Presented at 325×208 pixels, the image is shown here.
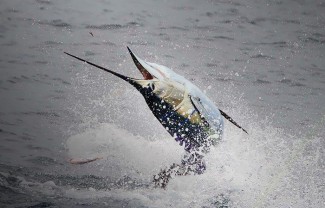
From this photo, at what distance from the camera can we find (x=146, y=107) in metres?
6.53

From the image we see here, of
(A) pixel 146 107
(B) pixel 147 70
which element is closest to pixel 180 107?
(B) pixel 147 70

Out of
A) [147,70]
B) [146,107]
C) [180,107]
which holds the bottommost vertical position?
[146,107]

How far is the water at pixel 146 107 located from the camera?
15.4 feet

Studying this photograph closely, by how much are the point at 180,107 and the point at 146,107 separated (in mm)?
2690

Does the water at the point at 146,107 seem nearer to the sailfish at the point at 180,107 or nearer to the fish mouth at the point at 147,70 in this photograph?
the sailfish at the point at 180,107

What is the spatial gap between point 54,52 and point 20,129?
70.6 inches

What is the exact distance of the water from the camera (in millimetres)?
4703

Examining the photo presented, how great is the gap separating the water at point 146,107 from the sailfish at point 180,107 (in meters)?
0.63

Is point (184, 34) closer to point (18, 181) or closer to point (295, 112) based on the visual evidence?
point (295, 112)

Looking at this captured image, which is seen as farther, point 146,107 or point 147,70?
point 146,107

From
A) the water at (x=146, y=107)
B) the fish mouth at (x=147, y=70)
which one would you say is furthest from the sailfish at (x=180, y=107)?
the water at (x=146, y=107)

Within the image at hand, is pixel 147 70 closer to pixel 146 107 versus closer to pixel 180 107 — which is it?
pixel 180 107

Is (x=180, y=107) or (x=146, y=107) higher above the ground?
(x=180, y=107)

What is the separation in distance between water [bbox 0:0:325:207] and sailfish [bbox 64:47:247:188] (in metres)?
0.63
